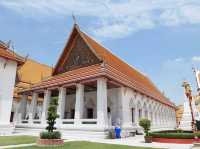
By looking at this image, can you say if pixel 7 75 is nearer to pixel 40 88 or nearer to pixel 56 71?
pixel 40 88

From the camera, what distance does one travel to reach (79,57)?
20.7 meters

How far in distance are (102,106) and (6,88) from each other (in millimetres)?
10341

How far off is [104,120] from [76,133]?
8.70 ft

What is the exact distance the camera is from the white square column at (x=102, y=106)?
47.7 ft

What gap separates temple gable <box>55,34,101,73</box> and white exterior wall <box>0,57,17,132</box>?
5.22 meters

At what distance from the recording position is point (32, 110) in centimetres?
2064

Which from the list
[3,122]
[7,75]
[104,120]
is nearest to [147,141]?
[104,120]

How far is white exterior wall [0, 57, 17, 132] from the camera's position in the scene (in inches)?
733

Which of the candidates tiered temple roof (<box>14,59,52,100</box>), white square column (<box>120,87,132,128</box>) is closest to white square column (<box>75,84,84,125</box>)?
white square column (<box>120,87,132,128</box>)

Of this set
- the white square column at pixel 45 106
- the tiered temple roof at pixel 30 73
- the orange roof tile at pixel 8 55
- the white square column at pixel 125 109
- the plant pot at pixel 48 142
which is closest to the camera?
the plant pot at pixel 48 142

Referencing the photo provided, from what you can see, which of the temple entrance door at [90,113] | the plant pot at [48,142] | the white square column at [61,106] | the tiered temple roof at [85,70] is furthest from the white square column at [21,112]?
the plant pot at [48,142]

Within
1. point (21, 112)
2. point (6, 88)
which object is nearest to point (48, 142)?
point (6, 88)

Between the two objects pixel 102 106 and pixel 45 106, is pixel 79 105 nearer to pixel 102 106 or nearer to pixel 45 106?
pixel 102 106

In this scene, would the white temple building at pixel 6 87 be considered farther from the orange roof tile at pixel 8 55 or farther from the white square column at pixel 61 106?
the white square column at pixel 61 106
